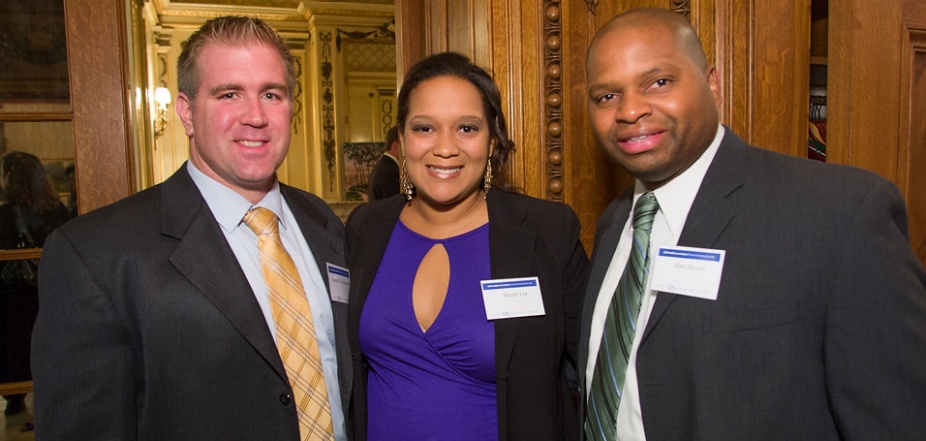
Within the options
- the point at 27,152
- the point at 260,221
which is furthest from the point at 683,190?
the point at 27,152

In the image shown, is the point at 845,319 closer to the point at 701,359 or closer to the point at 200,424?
the point at 701,359

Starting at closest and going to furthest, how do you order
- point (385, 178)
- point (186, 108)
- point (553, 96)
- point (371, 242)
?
point (186, 108)
point (371, 242)
point (553, 96)
point (385, 178)

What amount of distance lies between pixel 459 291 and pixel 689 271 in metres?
0.78

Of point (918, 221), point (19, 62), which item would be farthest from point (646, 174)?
point (19, 62)

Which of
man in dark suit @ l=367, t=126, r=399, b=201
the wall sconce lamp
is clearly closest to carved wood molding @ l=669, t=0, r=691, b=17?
man in dark suit @ l=367, t=126, r=399, b=201

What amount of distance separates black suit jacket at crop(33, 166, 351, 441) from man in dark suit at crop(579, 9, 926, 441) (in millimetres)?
879

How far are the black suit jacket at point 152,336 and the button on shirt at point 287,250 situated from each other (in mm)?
58

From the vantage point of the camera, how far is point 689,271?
4.23ft

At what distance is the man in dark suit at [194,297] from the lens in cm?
130

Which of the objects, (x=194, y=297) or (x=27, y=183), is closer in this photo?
(x=194, y=297)

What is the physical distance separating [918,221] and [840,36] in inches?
26.1

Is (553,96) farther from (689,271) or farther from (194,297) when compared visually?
(194,297)

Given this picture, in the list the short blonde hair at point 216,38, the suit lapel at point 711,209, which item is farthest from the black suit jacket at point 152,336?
the suit lapel at point 711,209

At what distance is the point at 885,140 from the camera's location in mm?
1788
